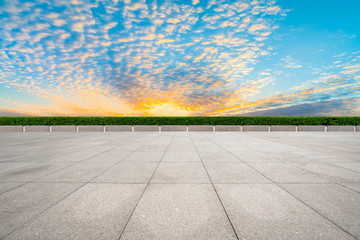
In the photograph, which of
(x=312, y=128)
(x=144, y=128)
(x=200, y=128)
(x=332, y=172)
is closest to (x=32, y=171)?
(x=332, y=172)

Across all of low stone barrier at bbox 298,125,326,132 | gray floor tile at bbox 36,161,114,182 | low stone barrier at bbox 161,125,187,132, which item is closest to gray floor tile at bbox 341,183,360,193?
gray floor tile at bbox 36,161,114,182

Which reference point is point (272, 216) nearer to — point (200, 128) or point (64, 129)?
point (200, 128)

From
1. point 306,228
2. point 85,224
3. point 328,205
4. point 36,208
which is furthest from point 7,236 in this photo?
point 328,205

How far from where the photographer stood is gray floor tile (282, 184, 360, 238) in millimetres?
2588

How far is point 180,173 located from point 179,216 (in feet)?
6.76

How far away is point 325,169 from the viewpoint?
5.17 meters

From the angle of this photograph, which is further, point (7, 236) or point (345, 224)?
point (345, 224)

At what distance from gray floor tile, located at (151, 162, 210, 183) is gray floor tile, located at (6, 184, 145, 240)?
0.86 m

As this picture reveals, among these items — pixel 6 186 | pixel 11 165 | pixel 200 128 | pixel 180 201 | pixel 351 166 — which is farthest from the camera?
pixel 200 128

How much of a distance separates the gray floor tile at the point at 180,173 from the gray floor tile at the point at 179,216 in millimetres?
531

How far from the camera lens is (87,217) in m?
2.68

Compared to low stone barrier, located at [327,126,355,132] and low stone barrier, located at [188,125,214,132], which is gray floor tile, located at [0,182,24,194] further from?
low stone barrier, located at [327,126,355,132]

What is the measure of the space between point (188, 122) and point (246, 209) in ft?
67.0

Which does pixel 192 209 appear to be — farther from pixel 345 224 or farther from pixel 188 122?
pixel 188 122
